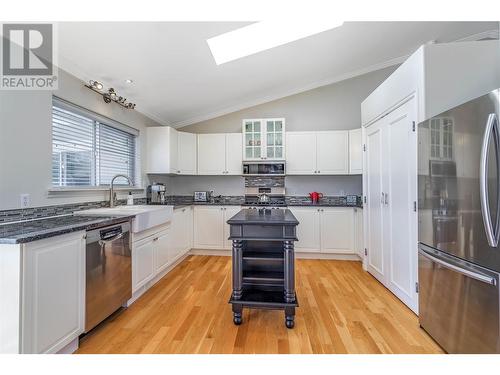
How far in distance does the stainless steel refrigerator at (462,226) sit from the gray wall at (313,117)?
241 centimetres

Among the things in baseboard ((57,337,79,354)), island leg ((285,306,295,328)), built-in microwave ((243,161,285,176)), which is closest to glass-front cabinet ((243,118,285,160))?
built-in microwave ((243,161,285,176))

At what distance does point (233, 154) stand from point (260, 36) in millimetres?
1965

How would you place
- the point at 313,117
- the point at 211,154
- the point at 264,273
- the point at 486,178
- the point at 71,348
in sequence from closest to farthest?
the point at 486,178, the point at 71,348, the point at 264,273, the point at 211,154, the point at 313,117

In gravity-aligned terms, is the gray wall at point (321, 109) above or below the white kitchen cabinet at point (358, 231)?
above

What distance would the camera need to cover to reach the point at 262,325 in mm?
2008

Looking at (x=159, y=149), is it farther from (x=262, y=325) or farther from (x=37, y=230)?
(x=262, y=325)

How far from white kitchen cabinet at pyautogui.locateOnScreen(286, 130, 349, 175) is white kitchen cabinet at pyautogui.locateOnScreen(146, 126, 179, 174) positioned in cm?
199

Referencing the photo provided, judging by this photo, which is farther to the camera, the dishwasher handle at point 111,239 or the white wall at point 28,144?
the dishwasher handle at point 111,239

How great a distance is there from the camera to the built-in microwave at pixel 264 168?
4035 millimetres

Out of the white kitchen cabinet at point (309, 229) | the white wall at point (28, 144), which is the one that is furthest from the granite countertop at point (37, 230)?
the white kitchen cabinet at point (309, 229)

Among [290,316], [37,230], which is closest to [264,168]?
[290,316]

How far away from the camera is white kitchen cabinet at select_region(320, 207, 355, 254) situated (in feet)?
12.3

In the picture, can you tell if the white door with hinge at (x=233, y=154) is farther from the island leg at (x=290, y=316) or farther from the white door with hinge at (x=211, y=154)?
the island leg at (x=290, y=316)
